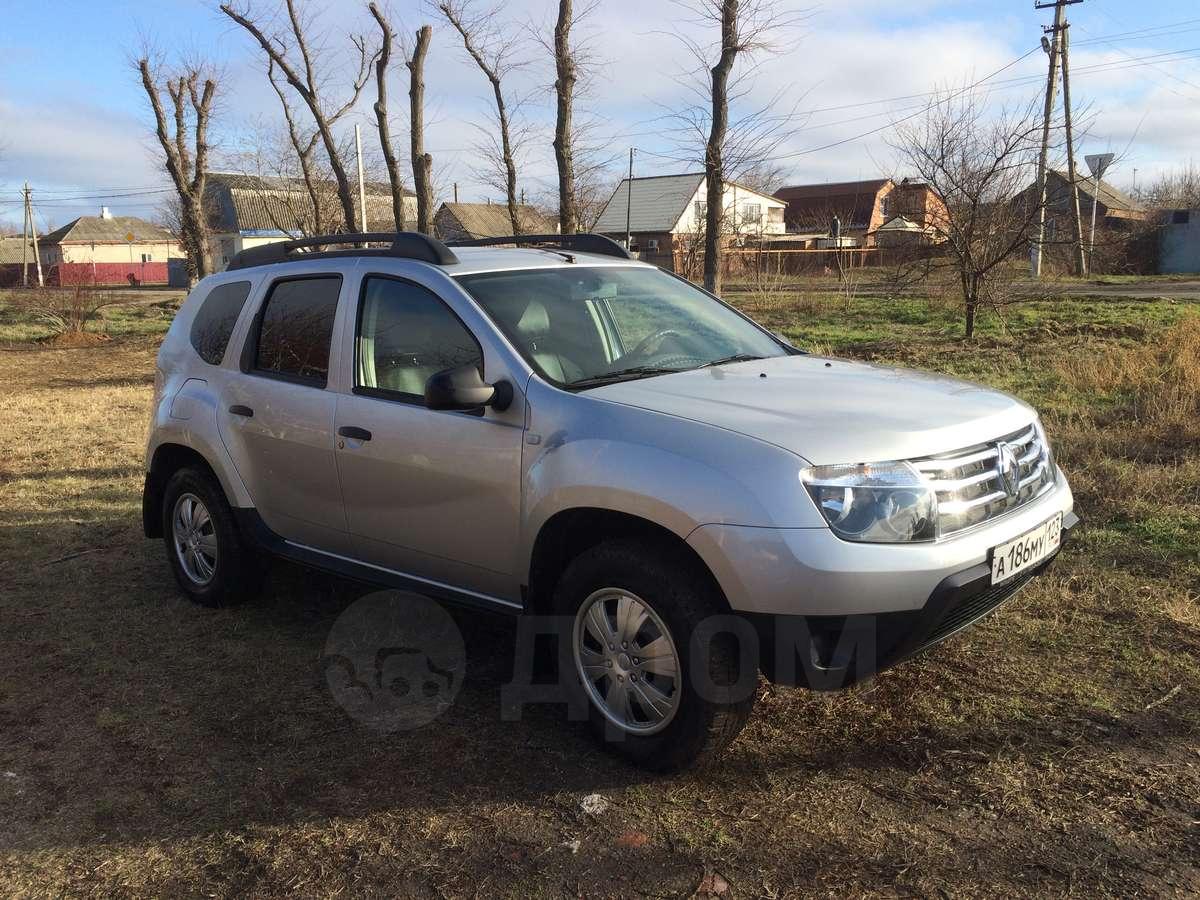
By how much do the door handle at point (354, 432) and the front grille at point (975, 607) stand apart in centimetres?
230

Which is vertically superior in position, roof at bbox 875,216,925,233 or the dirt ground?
roof at bbox 875,216,925,233

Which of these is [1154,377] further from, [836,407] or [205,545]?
[205,545]

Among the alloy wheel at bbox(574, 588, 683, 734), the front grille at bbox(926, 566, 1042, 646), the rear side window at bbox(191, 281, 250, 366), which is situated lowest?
the alloy wheel at bbox(574, 588, 683, 734)

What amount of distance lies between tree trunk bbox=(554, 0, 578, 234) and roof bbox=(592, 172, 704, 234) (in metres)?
42.8

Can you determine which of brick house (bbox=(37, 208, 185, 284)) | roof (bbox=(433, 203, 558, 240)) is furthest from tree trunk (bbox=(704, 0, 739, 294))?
brick house (bbox=(37, 208, 185, 284))

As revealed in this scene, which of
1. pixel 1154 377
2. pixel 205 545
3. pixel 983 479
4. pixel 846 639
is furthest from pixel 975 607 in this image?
pixel 1154 377

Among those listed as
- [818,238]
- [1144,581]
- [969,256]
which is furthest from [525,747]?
[818,238]

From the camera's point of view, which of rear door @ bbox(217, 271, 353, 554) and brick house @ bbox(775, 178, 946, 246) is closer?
rear door @ bbox(217, 271, 353, 554)

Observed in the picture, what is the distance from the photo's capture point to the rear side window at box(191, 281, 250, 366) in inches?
192

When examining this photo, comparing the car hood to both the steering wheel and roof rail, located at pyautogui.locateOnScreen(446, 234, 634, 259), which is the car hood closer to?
the steering wheel

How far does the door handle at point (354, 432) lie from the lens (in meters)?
3.95

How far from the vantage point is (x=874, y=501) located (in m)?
2.87

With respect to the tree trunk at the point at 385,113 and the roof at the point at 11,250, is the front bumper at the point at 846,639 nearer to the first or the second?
the tree trunk at the point at 385,113

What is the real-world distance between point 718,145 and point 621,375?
8.89 meters
